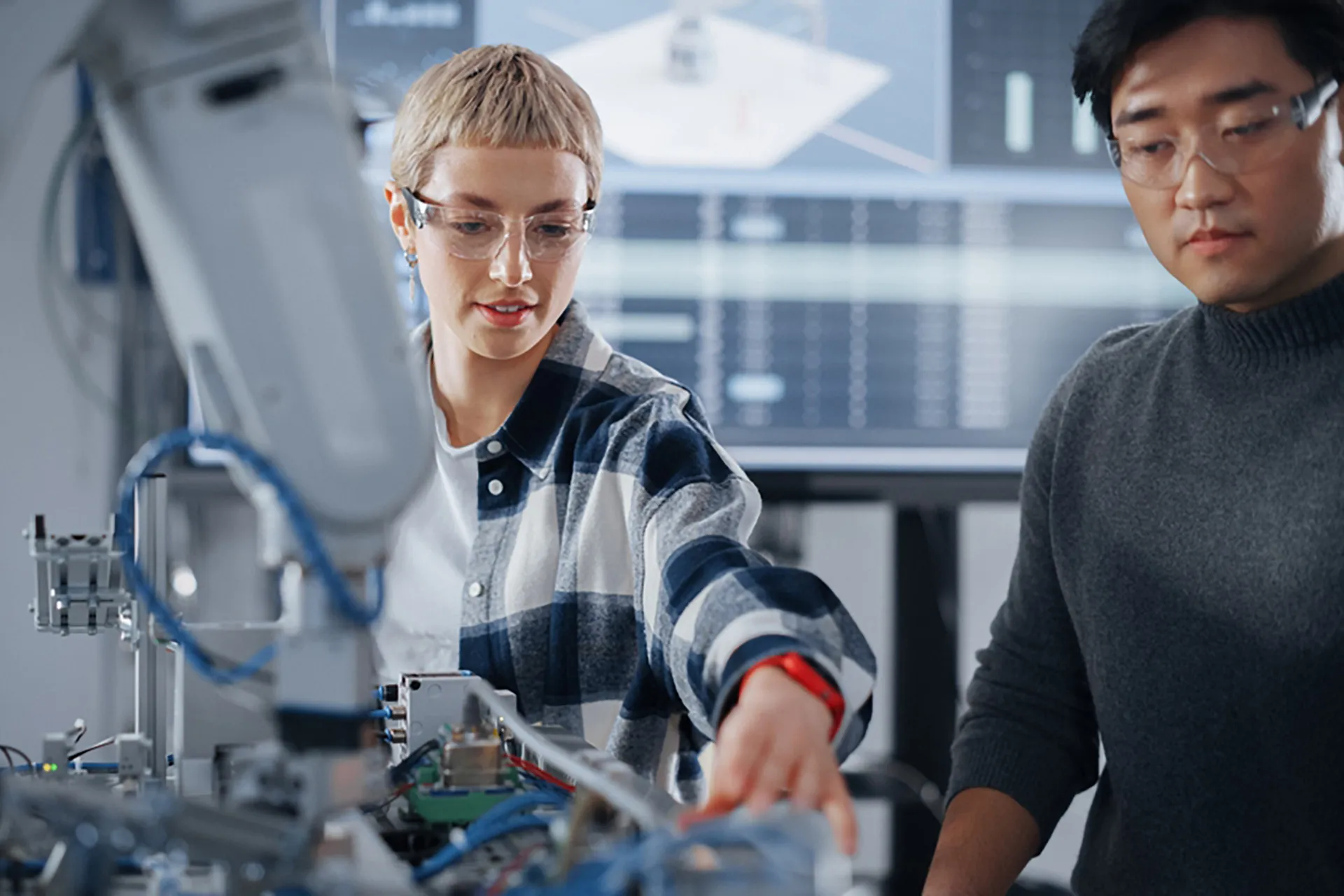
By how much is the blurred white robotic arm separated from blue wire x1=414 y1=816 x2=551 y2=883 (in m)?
0.10

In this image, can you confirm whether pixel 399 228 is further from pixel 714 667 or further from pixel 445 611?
pixel 714 667

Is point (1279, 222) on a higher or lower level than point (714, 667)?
higher

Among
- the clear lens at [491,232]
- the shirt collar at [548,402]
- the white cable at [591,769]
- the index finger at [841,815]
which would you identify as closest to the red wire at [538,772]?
the white cable at [591,769]

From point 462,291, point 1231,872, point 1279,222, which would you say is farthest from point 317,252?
point 1231,872

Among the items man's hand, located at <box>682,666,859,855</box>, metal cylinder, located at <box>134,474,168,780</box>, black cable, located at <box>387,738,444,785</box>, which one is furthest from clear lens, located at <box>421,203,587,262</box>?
man's hand, located at <box>682,666,859,855</box>

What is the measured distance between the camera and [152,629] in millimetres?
930

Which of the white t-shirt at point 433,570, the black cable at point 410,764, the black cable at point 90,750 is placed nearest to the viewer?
the black cable at point 410,764

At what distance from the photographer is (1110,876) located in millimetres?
1255

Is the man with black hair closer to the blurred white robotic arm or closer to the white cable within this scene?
the white cable

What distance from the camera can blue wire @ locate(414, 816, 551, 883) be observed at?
70cm

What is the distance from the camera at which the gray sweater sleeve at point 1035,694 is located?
127cm

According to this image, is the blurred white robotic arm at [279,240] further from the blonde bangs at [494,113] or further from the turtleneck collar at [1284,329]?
the turtleneck collar at [1284,329]

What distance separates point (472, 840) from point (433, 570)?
1.95 ft

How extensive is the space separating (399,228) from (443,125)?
0.56 ft
